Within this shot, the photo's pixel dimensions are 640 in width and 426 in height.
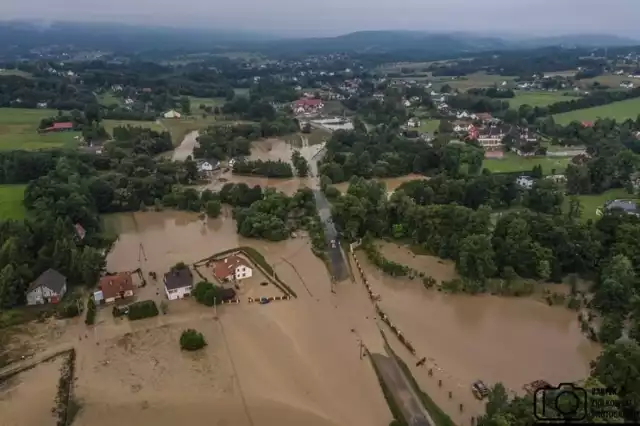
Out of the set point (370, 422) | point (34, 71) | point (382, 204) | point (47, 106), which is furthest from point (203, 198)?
point (34, 71)

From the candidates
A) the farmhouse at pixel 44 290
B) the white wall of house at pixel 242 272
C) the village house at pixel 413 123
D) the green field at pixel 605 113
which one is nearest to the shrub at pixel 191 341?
the white wall of house at pixel 242 272

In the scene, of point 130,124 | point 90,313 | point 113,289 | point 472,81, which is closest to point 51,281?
point 113,289

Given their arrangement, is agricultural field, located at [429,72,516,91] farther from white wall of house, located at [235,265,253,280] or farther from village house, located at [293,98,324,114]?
white wall of house, located at [235,265,253,280]

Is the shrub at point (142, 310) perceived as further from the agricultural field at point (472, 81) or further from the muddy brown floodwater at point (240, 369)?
the agricultural field at point (472, 81)

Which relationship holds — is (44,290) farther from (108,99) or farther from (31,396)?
(108,99)

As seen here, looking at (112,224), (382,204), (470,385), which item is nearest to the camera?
(470,385)

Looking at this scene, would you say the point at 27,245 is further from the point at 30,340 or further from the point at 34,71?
the point at 34,71
